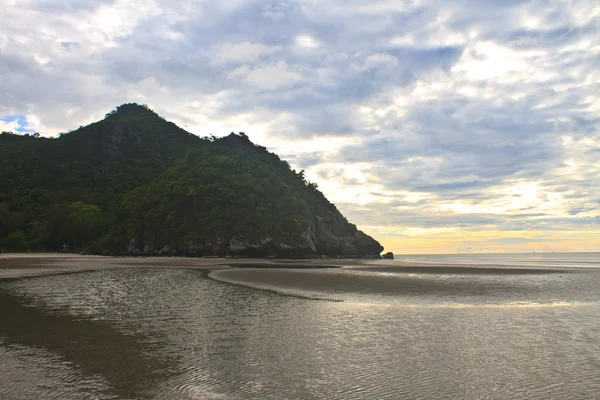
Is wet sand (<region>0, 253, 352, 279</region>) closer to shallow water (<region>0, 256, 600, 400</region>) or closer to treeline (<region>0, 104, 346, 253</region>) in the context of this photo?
shallow water (<region>0, 256, 600, 400</region>)

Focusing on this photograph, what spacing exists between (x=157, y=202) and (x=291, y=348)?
353 feet

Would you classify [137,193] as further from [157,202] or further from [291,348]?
[291,348]

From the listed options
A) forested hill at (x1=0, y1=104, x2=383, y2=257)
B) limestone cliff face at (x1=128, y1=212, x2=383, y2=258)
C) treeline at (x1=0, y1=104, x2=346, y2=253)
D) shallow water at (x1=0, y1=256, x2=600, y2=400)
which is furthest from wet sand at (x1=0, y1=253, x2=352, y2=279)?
treeline at (x1=0, y1=104, x2=346, y2=253)

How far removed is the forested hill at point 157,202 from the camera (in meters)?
102

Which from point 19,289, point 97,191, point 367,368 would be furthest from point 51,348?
point 97,191

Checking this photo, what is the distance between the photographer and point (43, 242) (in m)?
100

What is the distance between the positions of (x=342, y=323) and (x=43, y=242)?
109 metres

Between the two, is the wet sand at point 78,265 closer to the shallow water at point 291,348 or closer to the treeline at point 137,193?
the shallow water at point 291,348

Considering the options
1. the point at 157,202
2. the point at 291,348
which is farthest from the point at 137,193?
the point at 291,348

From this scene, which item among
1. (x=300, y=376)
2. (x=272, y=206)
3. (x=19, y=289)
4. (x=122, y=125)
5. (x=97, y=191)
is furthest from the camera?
(x=122, y=125)

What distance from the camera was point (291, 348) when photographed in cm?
1206

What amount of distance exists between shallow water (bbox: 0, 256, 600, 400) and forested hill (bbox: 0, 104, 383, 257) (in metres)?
82.4

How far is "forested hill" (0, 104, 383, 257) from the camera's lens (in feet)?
336

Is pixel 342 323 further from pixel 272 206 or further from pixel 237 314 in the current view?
pixel 272 206
